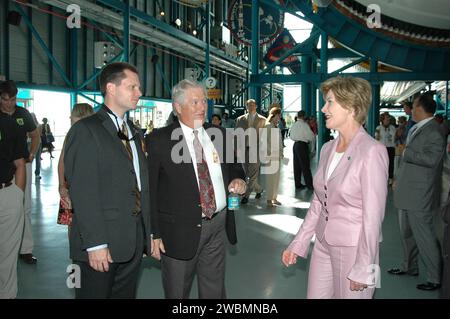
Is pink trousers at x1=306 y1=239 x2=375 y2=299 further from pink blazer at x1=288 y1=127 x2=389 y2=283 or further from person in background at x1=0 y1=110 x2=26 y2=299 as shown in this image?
person in background at x1=0 y1=110 x2=26 y2=299

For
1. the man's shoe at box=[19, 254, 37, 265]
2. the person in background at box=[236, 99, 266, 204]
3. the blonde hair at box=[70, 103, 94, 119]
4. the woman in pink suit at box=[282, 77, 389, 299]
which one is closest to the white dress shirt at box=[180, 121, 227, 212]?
the woman in pink suit at box=[282, 77, 389, 299]

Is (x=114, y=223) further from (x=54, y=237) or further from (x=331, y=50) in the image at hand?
(x=331, y=50)

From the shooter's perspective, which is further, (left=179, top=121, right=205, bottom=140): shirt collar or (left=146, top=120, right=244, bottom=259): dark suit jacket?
(left=179, top=121, right=205, bottom=140): shirt collar

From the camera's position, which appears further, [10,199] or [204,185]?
[10,199]

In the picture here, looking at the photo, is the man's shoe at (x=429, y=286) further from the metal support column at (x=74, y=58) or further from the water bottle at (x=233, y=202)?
the metal support column at (x=74, y=58)

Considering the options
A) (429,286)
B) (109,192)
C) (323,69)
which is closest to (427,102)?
(429,286)

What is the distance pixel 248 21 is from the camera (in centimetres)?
1189

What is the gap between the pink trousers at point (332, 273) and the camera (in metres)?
2.17

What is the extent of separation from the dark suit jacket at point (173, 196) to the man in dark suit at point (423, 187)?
6.53 feet

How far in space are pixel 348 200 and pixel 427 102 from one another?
2.03 m

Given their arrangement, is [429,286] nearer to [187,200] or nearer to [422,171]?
[422,171]

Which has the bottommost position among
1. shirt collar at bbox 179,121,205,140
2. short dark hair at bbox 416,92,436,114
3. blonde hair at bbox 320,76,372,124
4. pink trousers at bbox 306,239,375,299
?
pink trousers at bbox 306,239,375,299

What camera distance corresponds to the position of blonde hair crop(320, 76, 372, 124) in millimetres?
2193

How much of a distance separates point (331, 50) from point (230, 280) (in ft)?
39.1
